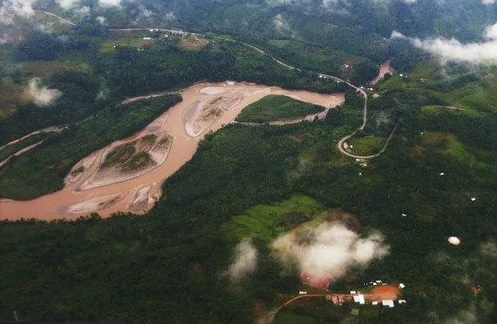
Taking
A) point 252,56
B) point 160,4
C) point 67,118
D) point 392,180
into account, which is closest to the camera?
point 392,180

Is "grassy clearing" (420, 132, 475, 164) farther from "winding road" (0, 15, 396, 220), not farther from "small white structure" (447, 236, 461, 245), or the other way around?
"small white structure" (447, 236, 461, 245)

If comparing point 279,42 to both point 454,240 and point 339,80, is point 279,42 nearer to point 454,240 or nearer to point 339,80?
point 339,80

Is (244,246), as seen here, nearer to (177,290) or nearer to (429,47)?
(177,290)

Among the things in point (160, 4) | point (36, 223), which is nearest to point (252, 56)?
point (160, 4)

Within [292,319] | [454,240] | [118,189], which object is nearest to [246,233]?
[292,319]

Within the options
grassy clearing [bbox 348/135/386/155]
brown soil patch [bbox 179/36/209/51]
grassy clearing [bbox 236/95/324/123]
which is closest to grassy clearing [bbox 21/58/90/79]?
brown soil patch [bbox 179/36/209/51]
